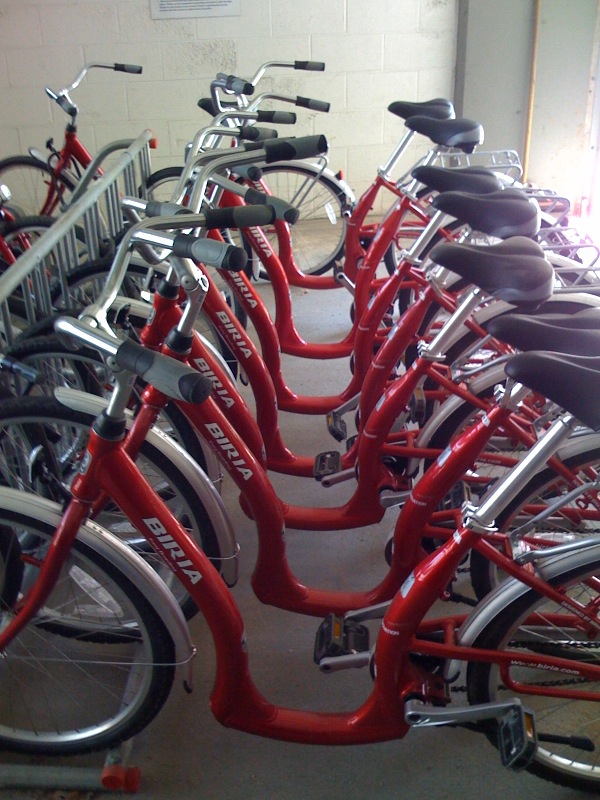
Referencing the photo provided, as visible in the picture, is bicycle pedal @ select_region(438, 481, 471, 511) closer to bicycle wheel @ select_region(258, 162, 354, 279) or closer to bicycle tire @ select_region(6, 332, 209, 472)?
bicycle tire @ select_region(6, 332, 209, 472)

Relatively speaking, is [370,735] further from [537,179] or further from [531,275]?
[537,179]

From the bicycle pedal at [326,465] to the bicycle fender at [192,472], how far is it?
0.53 meters

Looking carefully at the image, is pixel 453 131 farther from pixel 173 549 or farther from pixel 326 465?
pixel 173 549

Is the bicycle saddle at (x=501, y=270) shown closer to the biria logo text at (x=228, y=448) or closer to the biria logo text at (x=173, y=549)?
the biria logo text at (x=228, y=448)

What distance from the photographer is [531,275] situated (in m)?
1.35

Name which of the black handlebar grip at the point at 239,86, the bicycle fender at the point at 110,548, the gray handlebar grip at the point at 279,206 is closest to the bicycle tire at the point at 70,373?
the bicycle fender at the point at 110,548

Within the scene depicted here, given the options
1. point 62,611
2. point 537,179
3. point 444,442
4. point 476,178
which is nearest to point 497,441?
point 444,442

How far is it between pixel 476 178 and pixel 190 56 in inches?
134

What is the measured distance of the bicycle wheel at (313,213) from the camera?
3750mm

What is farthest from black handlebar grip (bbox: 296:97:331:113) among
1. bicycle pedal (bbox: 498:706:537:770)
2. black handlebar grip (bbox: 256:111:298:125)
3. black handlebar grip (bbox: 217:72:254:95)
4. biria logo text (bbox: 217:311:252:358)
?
bicycle pedal (bbox: 498:706:537:770)

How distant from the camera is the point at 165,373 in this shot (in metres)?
1.07

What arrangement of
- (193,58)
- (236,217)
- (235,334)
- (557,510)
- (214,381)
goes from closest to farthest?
(236,217), (557,510), (214,381), (235,334), (193,58)

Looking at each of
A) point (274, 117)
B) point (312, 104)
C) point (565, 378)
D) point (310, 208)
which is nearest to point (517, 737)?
point (565, 378)

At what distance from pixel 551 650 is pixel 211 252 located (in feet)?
3.27
